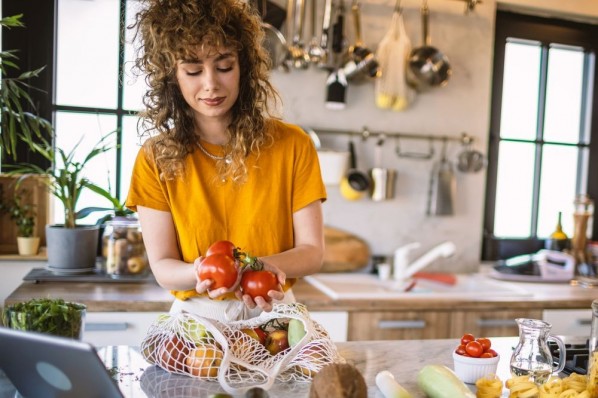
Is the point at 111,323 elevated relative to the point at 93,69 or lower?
lower

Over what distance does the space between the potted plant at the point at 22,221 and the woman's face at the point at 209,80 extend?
1.51 m

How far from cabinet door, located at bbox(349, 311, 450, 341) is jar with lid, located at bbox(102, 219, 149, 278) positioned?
894 mm

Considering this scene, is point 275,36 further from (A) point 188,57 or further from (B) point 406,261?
(A) point 188,57

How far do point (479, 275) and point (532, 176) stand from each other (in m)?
0.70

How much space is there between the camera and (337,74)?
2895 millimetres

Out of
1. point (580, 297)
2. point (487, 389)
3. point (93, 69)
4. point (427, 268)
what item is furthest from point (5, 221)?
point (580, 297)

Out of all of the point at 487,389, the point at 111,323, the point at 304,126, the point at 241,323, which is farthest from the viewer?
the point at 304,126

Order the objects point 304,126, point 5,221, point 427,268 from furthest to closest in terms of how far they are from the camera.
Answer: point 427,268 → point 304,126 → point 5,221

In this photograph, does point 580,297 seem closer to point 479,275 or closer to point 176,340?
point 479,275

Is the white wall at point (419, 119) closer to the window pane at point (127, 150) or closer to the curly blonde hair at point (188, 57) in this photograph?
the window pane at point (127, 150)

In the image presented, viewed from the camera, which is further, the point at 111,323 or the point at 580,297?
the point at 580,297

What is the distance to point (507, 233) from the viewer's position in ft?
11.3

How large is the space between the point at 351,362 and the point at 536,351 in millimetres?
400

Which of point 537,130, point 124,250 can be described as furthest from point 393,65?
point 124,250
